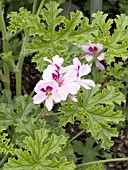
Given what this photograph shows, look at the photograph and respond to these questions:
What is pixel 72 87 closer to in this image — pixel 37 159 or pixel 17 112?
pixel 37 159

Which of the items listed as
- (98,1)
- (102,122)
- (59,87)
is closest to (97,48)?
(98,1)

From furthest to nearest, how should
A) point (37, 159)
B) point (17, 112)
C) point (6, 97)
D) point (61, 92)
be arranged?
point (6, 97) < point (17, 112) < point (37, 159) < point (61, 92)

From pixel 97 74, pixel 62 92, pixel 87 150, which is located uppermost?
pixel 97 74

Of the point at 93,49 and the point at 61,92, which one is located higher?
the point at 93,49

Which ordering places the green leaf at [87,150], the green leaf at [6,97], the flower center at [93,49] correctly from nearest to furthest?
the flower center at [93,49]
the green leaf at [6,97]
the green leaf at [87,150]

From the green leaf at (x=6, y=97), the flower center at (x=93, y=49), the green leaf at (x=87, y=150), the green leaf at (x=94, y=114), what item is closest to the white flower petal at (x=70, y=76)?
the green leaf at (x=94, y=114)

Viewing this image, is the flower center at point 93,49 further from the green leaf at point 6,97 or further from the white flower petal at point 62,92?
the white flower petal at point 62,92

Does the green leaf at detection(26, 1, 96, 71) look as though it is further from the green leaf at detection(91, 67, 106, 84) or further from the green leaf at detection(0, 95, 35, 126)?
the green leaf at detection(91, 67, 106, 84)

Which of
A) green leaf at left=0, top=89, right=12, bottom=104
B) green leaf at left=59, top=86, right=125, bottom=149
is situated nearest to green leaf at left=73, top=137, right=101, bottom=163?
green leaf at left=0, top=89, right=12, bottom=104

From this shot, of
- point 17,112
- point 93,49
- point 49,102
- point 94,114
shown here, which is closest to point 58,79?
point 49,102
